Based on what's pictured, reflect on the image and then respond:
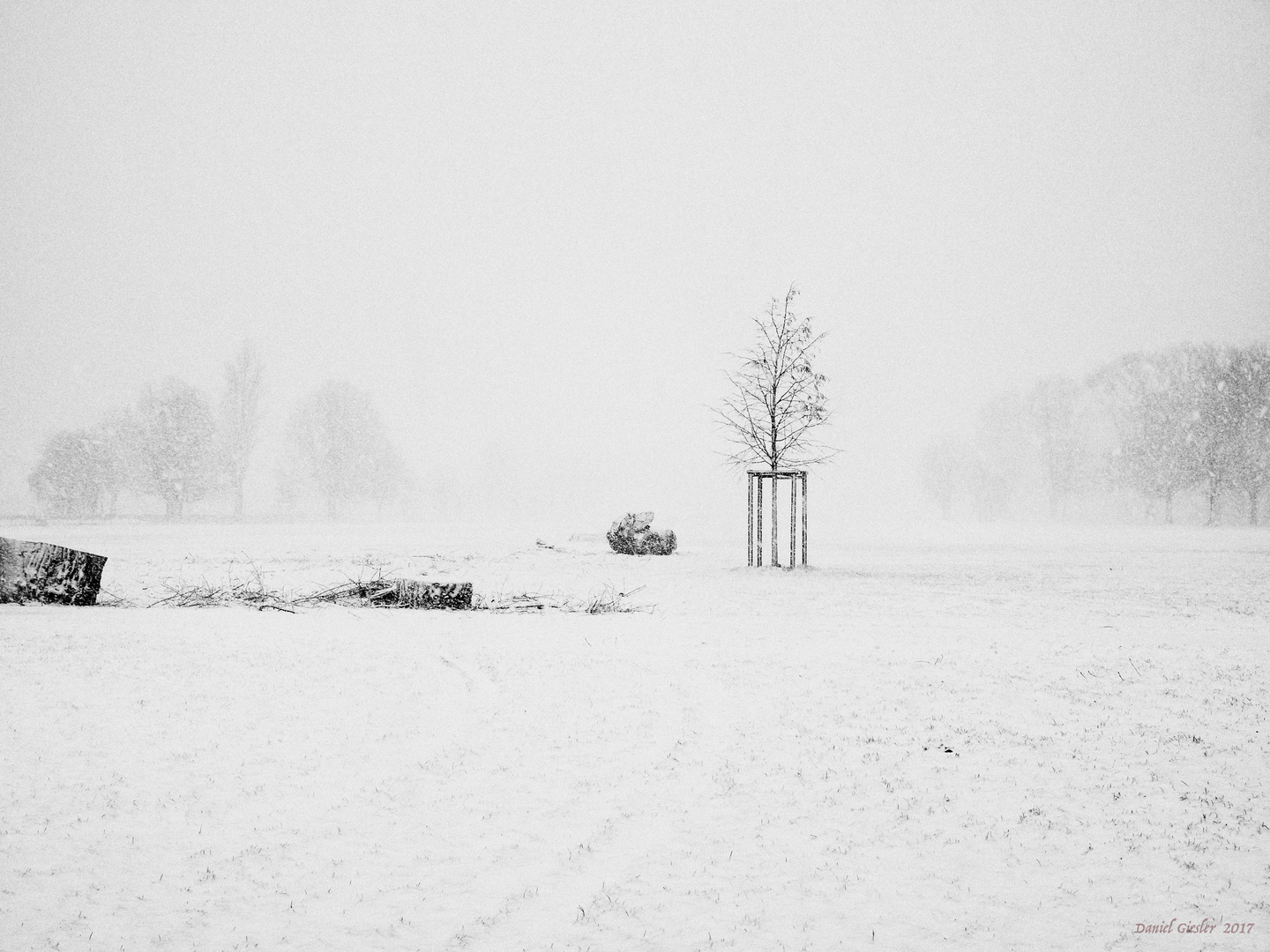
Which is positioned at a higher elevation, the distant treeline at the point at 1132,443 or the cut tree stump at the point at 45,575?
the distant treeline at the point at 1132,443

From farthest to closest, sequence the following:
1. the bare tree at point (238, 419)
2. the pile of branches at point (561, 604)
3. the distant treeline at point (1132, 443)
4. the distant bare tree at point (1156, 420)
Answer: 1. the bare tree at point (238, 419)
2. the distant bare tree at point (1156, 420)
3. the distant treeline at point (1132, 443)
4. the pile of branches at point (561, 604)

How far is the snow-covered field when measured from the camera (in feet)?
12.8

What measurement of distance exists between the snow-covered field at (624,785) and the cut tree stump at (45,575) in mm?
1826

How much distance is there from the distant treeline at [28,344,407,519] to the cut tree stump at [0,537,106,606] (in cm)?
5321

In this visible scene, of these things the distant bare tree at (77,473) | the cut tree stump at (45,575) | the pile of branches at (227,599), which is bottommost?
the pile of branches at (227,599)

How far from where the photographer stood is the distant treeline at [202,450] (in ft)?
195

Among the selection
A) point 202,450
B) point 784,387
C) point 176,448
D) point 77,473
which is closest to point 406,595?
point 784,387

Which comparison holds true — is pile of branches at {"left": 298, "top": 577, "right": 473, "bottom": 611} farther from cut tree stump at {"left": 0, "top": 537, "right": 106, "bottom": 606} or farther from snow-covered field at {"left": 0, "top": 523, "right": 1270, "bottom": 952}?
cut tree stump at {"left": 0, "top": 537, "right": 106, "bottom": 606}

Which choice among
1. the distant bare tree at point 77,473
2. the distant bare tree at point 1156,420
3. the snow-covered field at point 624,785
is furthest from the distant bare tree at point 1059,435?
the distant bare tree at point 77,473

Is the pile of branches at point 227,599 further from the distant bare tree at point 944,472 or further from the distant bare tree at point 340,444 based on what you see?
the distant bare tree at point 944,472

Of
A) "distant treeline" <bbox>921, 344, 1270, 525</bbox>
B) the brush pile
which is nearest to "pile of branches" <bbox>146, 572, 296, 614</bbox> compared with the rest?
the brush pile

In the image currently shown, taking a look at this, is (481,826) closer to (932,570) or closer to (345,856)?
(345,856)

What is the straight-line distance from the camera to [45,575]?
1289 centimetres

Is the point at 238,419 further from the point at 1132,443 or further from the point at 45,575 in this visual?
the point at 1132,443
